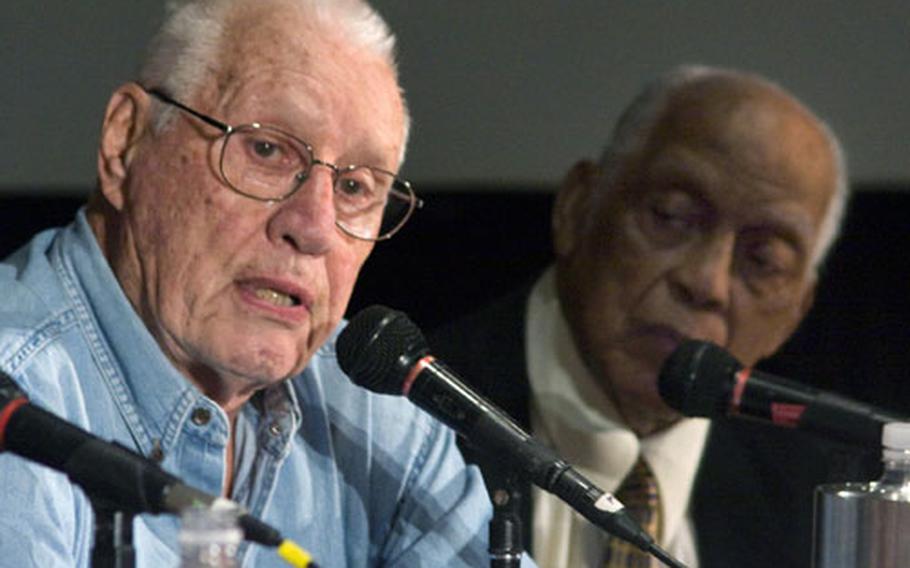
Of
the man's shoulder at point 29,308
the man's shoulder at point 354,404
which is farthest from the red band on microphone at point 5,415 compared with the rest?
the man's shoulder at point 354,404

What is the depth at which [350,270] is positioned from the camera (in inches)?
78.0

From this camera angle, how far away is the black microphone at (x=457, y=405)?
61.6 inches

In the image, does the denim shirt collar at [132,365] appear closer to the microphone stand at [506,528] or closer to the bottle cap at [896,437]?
the microphone stand at [506,528]

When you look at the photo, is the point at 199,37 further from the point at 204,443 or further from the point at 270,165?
the point at 204,443

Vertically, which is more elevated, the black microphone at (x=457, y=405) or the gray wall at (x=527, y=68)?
the gray wall at (x=527, y=68)

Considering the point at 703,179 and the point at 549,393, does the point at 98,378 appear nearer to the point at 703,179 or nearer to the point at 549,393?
the point at 549,393

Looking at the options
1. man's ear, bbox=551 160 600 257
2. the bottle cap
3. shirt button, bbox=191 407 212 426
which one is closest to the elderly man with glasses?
shirt button, bbox=191 407 212 426

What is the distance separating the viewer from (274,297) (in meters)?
1.90

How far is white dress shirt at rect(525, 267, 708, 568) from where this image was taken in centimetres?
276

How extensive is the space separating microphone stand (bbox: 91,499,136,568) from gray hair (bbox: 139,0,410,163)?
0.79 m

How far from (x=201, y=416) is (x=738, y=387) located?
0.66 metres

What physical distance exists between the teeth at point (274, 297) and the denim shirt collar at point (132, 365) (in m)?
0.14

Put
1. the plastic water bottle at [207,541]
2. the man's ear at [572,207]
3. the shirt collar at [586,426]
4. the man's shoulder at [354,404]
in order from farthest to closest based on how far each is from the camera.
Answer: the man's ear at [572,207] → the shirt collar at [586,426] → the man's shoulder at [354,404] → the plastic water bottle at [207,541]

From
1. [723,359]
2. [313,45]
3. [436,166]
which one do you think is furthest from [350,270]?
[436,166]
